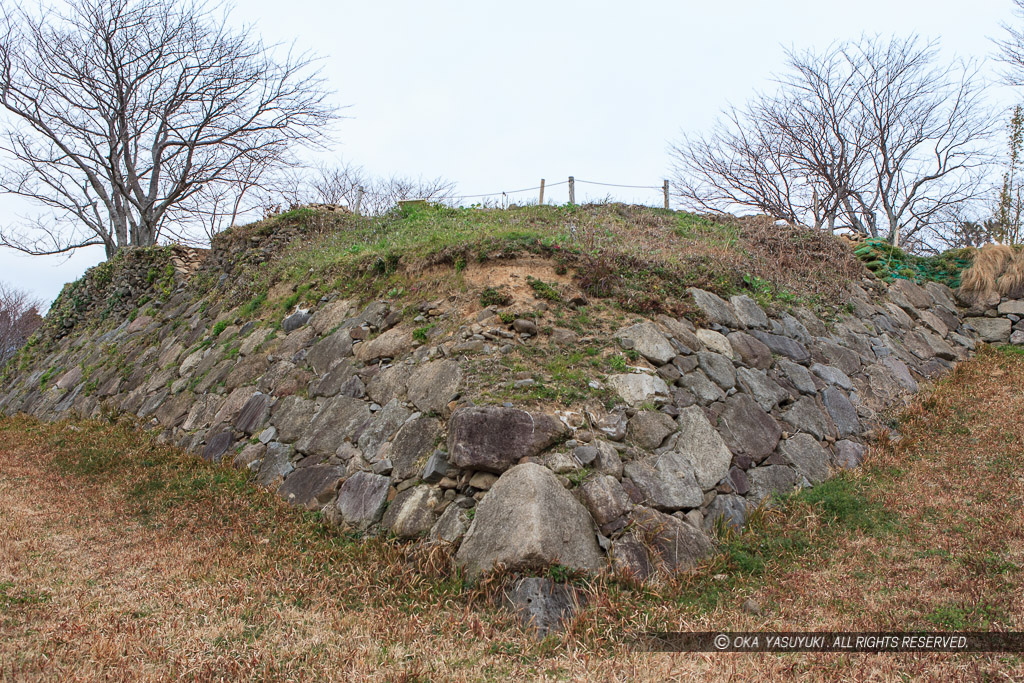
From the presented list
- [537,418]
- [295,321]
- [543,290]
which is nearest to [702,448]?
[537,418]

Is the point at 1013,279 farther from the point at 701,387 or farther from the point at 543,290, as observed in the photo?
the point at 543,290

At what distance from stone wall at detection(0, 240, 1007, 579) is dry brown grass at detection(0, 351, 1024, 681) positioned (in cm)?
39

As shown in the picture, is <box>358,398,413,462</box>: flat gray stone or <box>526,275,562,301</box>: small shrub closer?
<box>358,398,413,462</box>: flat gray stone

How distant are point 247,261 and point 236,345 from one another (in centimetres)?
325

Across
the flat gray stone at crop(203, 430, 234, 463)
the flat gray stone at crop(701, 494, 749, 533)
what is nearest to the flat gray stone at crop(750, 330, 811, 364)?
the flat gray stone at crop(701, 494, 749, 533)

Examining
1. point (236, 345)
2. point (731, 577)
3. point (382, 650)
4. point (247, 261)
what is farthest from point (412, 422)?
point (247, 261)

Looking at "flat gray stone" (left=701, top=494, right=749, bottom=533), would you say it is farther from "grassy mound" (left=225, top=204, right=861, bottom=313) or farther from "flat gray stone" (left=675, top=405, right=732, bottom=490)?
"grassy mound" (left=225, top=204, right=861, bottom=313)

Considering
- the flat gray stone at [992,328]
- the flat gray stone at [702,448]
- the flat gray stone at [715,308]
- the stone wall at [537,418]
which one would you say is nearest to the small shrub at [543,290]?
the stone wall at [537,418]

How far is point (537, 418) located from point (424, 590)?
5.92 ft

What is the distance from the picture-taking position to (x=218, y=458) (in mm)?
7707

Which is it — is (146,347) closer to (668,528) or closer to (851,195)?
(668,528)

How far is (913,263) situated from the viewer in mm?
12602

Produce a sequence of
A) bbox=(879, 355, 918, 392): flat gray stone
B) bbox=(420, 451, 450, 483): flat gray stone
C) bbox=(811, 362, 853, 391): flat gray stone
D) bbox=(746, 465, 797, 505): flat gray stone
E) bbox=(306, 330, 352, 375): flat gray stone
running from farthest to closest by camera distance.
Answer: bbox=(879, 355, 918, 392): flat gray stone → bbox=(811, 362, 853, 391): flat gray stone → bbox=(306, 330, 352, 375): flat gray stone → bbox=(746, 465, 797, 505): flat gray stone → bbox=(420, 451, 450, 483): flat gray stone

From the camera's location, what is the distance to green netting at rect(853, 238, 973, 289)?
1216 centimetres
